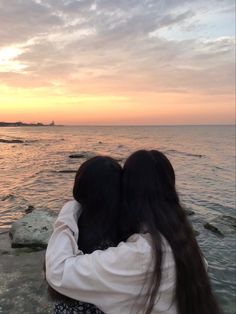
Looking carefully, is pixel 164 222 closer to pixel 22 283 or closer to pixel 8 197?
pixel 22 283

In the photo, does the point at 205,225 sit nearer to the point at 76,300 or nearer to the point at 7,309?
the point at 7,309

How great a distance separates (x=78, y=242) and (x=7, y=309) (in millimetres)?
4573

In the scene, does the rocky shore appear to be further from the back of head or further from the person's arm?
the person's arm

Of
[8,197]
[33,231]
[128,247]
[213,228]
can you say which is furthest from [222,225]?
[128,247]

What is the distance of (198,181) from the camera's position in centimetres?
2477

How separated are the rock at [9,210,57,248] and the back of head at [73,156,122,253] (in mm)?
7013

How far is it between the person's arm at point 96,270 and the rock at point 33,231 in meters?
7.13

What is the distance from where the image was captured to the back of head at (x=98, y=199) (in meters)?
2.47

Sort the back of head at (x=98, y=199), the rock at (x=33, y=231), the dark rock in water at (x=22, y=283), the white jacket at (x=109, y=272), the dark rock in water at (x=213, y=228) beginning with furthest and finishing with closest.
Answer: the dark rock in water at (x=213, y=228) → the rock at (x=33, y=231) → the dark rock in water at (x=22, y=283) → the back of head at (x=98, y=199) → the white jacket at (x=109, y=272)

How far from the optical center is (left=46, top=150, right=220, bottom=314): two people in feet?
7.43

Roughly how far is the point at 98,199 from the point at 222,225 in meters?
11.2

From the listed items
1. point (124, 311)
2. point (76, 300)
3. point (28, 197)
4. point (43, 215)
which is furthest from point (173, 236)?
point (28, 197)

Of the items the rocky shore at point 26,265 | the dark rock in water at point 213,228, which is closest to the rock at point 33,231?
the rocky shore at point 26,265

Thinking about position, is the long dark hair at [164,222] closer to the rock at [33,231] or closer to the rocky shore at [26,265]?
the rocky shore at [26,265]
